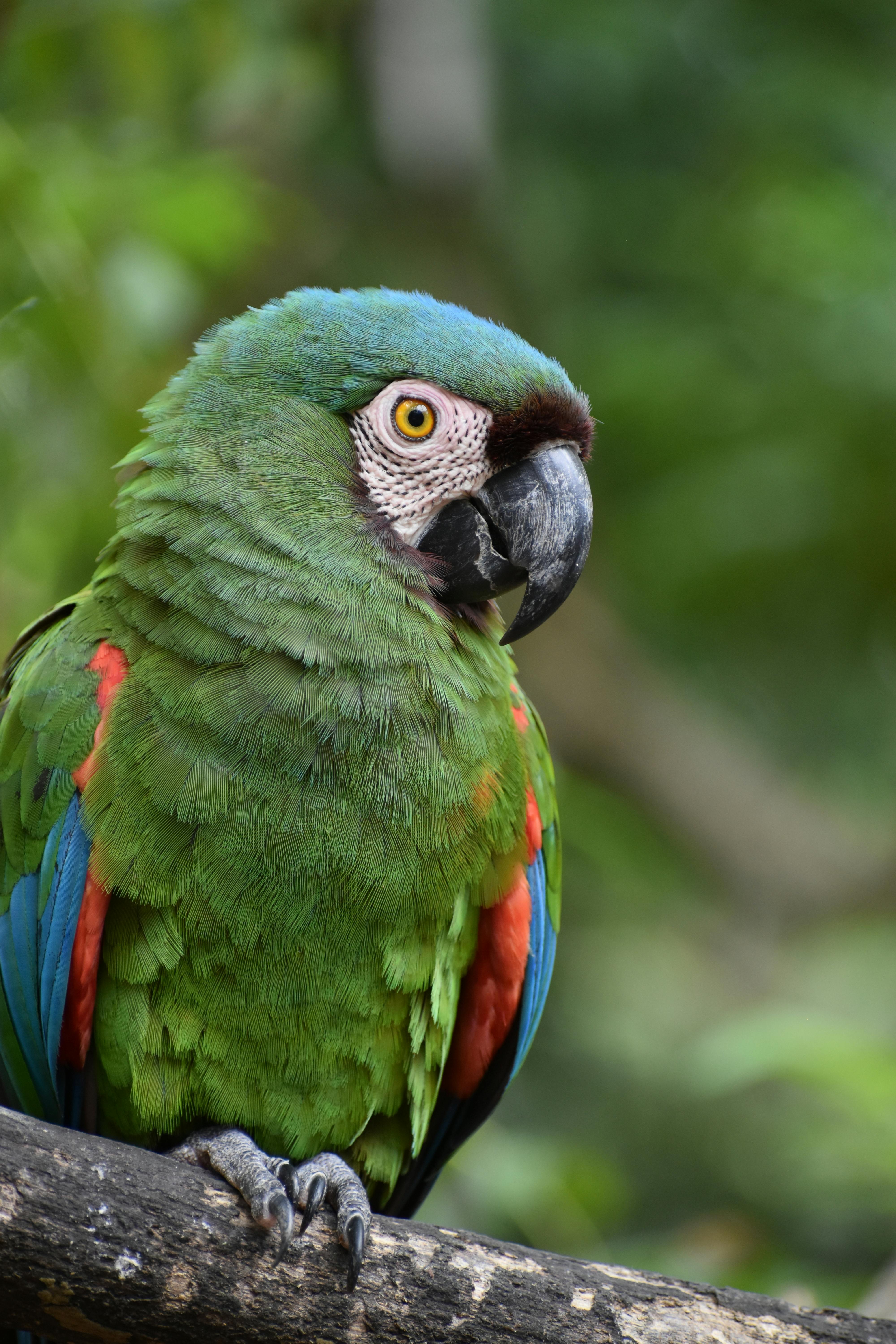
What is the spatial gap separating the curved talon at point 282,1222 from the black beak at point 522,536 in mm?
1085

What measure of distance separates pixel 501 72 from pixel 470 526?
4.88 meters

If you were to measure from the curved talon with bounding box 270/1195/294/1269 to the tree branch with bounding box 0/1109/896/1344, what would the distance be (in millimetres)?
17

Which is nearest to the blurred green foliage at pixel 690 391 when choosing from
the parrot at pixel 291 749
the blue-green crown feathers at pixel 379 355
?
the blue-green crown feathers at pixel 379 355

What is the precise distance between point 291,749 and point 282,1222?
0.78 meters

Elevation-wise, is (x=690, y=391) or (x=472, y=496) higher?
(x=690, y=391)

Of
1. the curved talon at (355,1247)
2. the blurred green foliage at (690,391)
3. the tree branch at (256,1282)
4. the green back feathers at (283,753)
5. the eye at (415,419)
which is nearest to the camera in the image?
the tree branch at (256,1282)

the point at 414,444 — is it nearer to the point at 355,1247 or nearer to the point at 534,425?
the point at 534,425

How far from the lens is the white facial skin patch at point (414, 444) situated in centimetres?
233

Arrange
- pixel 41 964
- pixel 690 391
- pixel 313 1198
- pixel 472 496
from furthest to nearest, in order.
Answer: pixel 690 391 → pixel 472 496 → pixel 41 964 → pixel 313 1198

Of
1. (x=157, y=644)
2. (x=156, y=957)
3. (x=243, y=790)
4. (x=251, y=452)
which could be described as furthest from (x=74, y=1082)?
(x=251, y=452)

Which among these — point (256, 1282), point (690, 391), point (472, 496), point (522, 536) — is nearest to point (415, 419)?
point (472, 496)

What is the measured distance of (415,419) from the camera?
91.4 inches

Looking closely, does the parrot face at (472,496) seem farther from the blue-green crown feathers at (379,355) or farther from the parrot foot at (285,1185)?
the parrot foot at (285,1185)

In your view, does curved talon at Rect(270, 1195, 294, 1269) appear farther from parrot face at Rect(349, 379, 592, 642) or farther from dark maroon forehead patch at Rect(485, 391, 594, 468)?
dark maroon forehead patch at Rect(485, 391, 594, 468)
